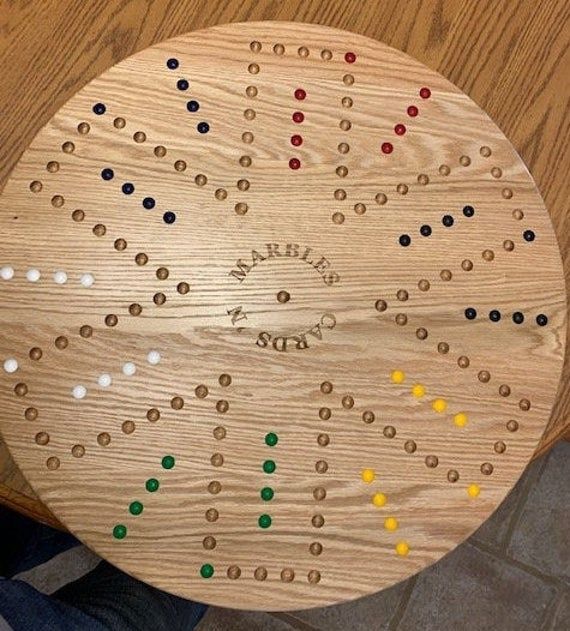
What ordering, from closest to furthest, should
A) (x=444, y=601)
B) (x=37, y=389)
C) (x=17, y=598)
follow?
(x=37, y=389), (x=17, y=598), (x=444, y=601)

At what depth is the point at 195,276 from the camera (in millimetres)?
736

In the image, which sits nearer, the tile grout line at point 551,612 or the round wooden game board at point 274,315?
the round wooden game board at point 274,315

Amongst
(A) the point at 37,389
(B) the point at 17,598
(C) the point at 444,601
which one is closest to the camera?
(A) the point at 37,389

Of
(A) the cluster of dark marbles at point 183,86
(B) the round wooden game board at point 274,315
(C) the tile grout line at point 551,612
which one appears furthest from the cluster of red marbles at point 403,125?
(C) the tile grout line at point 551,612

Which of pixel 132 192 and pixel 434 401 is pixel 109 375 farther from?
pixel 434 401

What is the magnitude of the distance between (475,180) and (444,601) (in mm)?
965

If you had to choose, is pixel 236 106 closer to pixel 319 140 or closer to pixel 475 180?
pixel 319 140

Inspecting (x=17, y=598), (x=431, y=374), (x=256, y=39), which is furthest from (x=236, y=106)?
(x=17, y=598)

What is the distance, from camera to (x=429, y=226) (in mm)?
766

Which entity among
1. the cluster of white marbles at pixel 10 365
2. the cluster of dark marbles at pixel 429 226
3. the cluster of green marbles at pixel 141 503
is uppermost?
the cluster of dark marbles at pixel 429 226

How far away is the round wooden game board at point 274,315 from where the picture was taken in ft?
2.31

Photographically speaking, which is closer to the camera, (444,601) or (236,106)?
(236,106)

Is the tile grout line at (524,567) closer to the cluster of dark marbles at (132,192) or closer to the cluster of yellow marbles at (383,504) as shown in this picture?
the cluster of yellow marbles at (383,504)

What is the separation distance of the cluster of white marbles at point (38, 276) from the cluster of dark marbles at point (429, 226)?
313 millimetres
